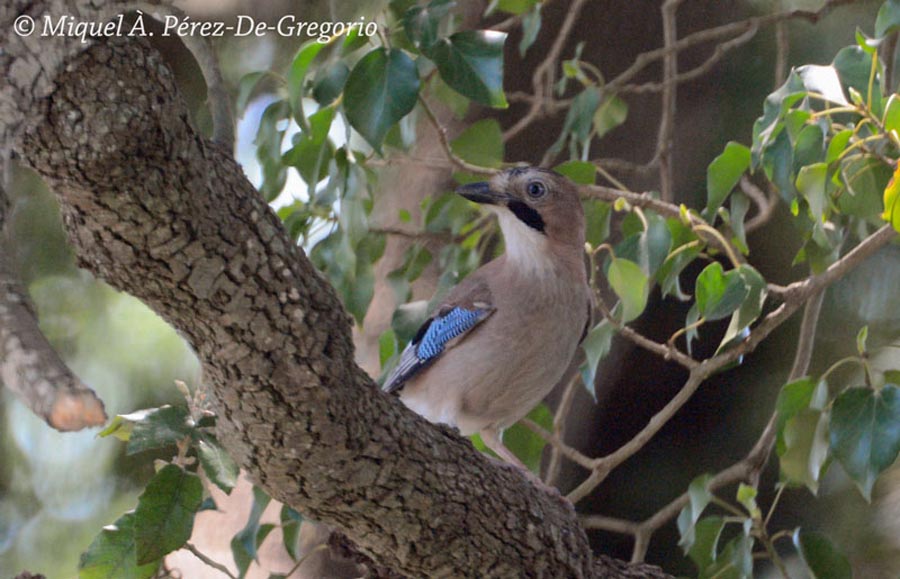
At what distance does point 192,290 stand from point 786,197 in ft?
4.23

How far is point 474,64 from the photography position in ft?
8.23

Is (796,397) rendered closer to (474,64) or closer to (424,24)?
(474,64)

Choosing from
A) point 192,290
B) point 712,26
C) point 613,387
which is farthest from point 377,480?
point 712,26


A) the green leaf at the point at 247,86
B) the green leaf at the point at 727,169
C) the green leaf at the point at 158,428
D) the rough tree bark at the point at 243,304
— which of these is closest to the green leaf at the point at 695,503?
the rough tree bark at the point at 243,304

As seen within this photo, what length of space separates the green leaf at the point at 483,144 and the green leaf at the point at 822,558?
126 centimetres

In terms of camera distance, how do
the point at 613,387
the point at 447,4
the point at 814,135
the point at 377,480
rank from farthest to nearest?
the point at 613,387 < the point at 447,4 < the point at 814,135 < the point at 377,480

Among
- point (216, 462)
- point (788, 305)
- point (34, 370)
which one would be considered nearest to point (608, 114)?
point (788, 305)

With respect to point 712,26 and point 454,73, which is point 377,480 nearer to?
point 454,73

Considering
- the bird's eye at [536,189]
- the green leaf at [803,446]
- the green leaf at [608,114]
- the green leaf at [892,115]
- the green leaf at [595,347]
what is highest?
the green leaf at [608,114]

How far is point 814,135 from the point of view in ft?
7.46

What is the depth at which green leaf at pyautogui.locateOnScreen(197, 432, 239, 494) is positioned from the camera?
7.31 feet

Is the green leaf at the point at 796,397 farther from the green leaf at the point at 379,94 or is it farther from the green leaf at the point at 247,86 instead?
the green leaf at the point at 247,86

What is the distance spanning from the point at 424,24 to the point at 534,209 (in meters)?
0.81

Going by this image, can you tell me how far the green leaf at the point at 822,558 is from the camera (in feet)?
8.49
